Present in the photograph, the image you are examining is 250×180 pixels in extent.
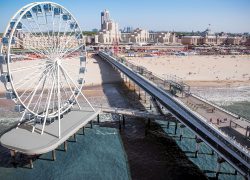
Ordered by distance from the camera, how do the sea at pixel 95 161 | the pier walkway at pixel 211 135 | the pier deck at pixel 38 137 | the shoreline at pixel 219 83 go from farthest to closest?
1. the shoreline at pixel 219 83
2. the sea at pixel 95 161
3. the pier deck at pixel 38 137
4. the pier walkway at pixel 211 135

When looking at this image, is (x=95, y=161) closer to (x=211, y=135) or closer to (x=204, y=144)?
(x=211, y=135)

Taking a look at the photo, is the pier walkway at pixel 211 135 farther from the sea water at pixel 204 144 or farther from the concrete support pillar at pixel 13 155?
the concrete support pillar at pixel 13 155

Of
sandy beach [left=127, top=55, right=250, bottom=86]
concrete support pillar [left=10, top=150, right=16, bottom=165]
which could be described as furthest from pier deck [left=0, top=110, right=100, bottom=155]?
sandy beach [left=127, top=55, right=250, bottom=86]

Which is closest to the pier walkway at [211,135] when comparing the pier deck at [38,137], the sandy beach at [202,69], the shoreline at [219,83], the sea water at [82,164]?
the sea water at [82,164]

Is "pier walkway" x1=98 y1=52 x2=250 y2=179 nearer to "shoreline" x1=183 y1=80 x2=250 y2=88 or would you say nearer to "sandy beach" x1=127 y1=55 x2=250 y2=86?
"shoreline" x1=183 y1=80 x2=250 y2=88

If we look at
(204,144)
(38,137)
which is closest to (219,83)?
(204,144)

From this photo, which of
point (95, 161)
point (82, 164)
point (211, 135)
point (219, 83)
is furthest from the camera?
point (219, 83)

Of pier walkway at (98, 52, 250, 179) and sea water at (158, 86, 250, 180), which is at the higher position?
pier walkway at (98, 52, 250, 179)
